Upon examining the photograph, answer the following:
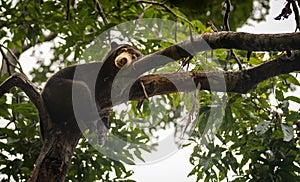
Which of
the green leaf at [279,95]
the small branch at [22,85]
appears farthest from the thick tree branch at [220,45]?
the green leaf at [279,95]

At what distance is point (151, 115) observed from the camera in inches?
120

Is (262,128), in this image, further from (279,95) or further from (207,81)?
(207,81)

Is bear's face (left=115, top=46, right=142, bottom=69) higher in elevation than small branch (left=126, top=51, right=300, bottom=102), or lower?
higher

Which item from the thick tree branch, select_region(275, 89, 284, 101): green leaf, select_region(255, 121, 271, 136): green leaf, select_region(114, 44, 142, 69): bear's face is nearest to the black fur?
select_region(114, 44, 142, 69): bear's face

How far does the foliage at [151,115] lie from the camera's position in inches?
86.0

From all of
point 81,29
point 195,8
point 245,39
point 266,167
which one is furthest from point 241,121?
point 195,8

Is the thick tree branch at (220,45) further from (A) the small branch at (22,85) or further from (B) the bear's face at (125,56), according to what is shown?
(A) the small branch at (22,85)

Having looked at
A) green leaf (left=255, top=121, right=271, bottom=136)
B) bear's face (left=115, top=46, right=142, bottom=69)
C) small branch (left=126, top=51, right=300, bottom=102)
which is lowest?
green leaf (left=255, top=121, right=271, bottom=136)

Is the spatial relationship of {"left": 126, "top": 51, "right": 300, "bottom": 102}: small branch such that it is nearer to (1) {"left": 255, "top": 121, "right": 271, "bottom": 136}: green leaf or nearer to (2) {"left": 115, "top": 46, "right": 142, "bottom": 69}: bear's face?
(2) {"left": 115, "top": 46, "right": 142, "bottom": 69}: bear's face

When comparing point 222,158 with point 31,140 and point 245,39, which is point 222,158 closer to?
point 31,140

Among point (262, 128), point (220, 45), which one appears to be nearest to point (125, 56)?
point (220, 45)

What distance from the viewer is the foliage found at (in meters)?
2.18

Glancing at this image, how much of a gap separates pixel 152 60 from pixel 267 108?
106cm

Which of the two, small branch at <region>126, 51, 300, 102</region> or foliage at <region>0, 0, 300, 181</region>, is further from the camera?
foliage at <region>0, 0, 300, 181</region>
